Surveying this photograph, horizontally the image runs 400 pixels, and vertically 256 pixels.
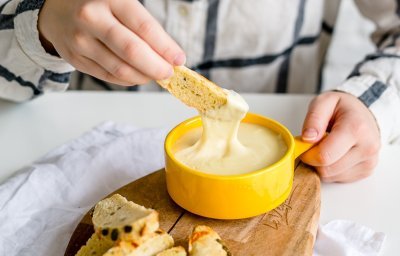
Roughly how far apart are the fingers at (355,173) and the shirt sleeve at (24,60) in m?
0.42

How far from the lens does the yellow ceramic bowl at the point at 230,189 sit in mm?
629

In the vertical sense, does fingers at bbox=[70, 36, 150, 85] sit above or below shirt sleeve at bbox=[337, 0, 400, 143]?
above

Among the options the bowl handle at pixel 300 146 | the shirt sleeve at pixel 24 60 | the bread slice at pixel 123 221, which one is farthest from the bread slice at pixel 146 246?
the shirt sleeve at pixel 24 60

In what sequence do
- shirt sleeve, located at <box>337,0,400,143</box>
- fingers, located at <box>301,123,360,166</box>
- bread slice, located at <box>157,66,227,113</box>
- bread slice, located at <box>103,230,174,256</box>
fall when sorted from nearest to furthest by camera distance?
bread slice, located at <box>103,230,174,256</box>
bread slice, located at <box>157,66,227,113</box>
fingers, located at <box>301,123,360,166</box>
shirt sleeve, located at <box>337,0,400,143</box>

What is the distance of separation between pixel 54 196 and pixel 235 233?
0.84ft

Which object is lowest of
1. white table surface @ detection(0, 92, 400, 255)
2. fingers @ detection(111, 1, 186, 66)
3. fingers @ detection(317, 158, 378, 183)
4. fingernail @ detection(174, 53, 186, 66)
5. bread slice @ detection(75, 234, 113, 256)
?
white table surface @ detection(0, 92, 400, 255)

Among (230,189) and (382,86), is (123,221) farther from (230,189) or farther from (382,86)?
(382,86)

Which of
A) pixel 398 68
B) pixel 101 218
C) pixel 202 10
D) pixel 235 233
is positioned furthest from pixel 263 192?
pixel 202 10

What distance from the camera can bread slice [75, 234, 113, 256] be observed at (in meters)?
0.57

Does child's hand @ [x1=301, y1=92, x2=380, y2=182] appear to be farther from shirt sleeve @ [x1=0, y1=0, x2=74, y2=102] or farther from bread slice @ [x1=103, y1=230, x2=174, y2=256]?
shirt sleeve @ [x1=0, y1=0, x2=74, y2=102]

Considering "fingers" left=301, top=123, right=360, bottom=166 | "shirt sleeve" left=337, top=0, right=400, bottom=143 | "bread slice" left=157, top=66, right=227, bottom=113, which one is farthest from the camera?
"shirt sleeve" left=337, top=0, right=400, bottom=143

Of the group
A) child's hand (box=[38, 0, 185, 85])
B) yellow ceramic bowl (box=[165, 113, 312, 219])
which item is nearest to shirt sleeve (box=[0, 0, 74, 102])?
child's hand (box=[38, 0, 185, 85])

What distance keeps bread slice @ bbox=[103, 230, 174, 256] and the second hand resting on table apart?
165 millimetres

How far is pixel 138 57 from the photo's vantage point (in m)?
0.59
